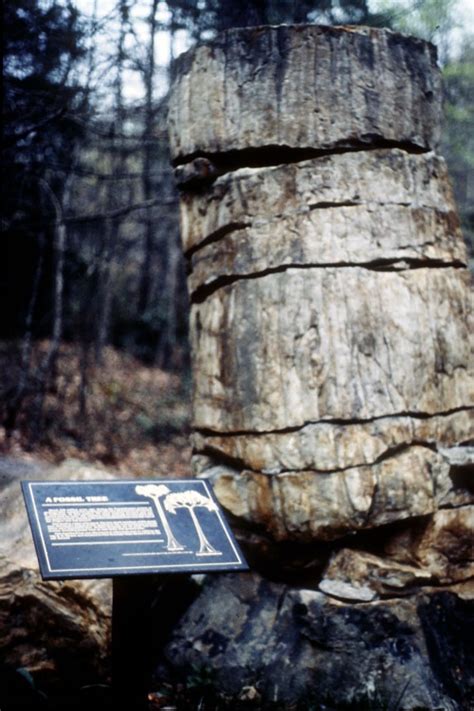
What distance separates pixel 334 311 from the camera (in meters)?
3.58

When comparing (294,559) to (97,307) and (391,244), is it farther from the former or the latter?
(97,307)

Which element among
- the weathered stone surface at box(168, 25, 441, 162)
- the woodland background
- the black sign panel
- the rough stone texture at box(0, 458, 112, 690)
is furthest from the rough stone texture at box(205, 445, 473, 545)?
the woodland background

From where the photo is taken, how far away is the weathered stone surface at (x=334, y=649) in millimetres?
3279

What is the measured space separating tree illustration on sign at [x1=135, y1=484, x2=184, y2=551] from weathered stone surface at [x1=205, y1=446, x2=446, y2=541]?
784 millimetres

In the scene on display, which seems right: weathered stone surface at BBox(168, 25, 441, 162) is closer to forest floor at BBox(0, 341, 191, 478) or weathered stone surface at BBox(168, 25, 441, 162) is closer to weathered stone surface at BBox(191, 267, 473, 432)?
weathered stone surface at BBox(191, 267, 473, 432)

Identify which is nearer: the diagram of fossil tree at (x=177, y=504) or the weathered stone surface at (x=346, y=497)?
the diagram of fossil tree at (x=177, y=504)

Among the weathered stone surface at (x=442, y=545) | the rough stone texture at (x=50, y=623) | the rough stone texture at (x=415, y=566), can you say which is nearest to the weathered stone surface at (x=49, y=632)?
A: the rough stone texture at (x=50, y=623)

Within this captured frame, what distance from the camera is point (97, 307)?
34.5 ft

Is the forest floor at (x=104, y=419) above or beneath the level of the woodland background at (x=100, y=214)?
beneath

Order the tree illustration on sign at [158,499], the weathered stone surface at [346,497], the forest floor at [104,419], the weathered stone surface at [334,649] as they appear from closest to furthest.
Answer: the tree illustration on sign at [158,499] → the weathered stone surface at [334,649] → the weathered stone surface at [346,497] → the forest floor at [104,419]

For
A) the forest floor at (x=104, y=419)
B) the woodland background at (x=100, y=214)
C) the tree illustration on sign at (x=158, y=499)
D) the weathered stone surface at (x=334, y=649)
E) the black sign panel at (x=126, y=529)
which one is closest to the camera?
the black sign panel at (x=126, y=529)

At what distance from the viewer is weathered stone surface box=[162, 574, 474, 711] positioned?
3.28m

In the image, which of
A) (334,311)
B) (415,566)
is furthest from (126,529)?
(415,566)

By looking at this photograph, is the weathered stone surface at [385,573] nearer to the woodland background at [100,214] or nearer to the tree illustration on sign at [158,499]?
the tree illustration on sign at [158,499]
